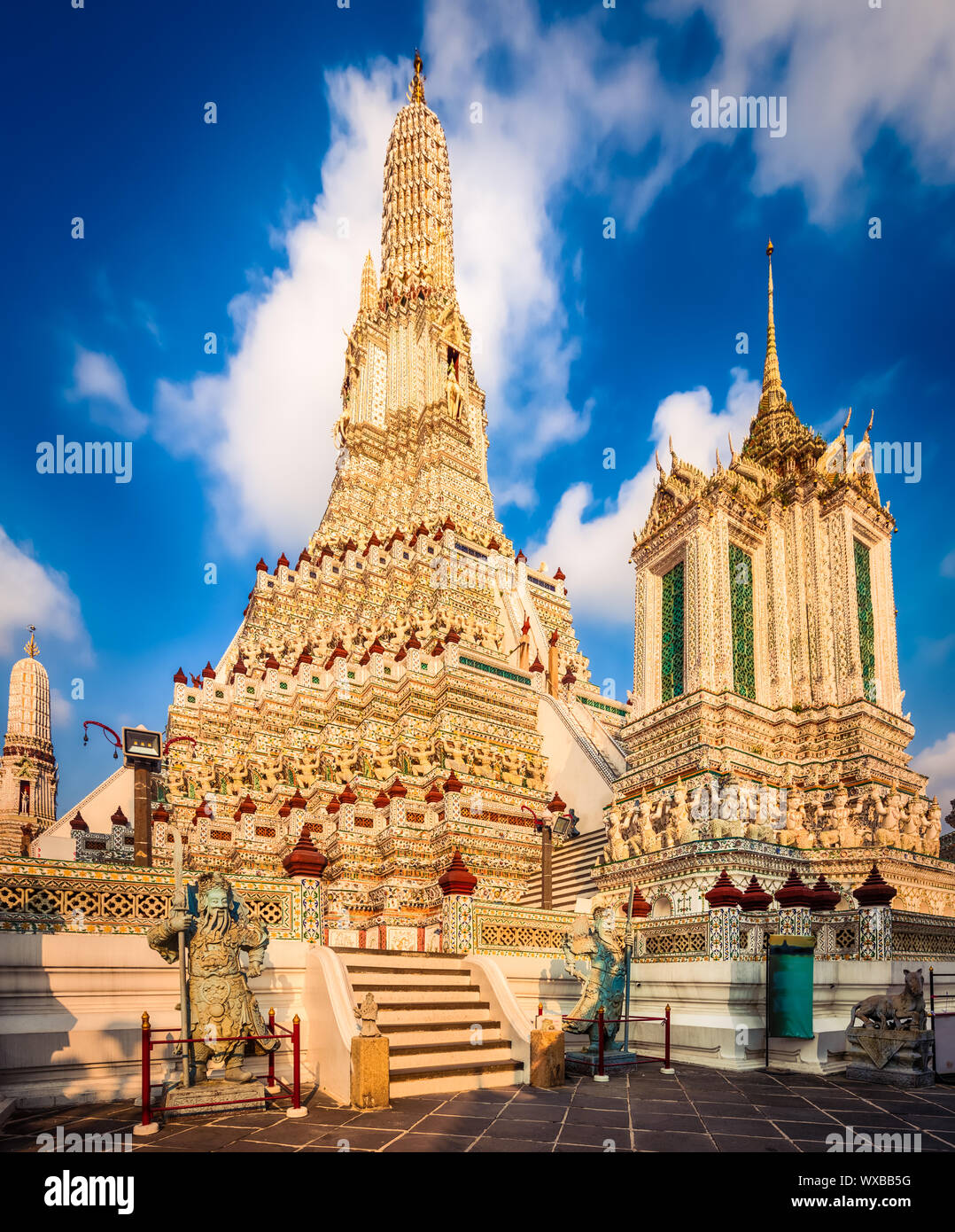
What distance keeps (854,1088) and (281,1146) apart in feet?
22.2

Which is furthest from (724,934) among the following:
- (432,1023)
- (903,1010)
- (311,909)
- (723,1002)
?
(311,909)

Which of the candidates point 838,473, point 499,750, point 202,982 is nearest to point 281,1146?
point 202,982

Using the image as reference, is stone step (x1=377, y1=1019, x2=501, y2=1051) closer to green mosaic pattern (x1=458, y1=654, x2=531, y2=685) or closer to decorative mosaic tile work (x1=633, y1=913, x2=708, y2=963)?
decorative mosaic tile work (x1=633, y1=913, x2=708, y2=963)

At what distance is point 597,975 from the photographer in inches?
424

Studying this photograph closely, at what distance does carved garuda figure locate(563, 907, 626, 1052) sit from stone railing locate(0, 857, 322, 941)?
12.1 ft

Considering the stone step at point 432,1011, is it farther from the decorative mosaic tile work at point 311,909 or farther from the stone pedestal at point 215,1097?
the stone pedestal at point 215,1097

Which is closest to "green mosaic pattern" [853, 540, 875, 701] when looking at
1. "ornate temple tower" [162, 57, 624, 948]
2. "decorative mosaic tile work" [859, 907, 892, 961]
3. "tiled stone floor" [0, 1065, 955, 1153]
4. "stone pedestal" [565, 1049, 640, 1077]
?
"ornate temple tower" [162, 57, 624, 948]

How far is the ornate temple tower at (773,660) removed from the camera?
1959 cm

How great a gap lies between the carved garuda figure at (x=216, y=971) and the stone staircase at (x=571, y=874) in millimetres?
13424

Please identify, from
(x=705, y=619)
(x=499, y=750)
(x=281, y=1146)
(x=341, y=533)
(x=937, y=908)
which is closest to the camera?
(x=281, y=1146)

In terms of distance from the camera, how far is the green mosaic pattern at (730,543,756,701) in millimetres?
22750
